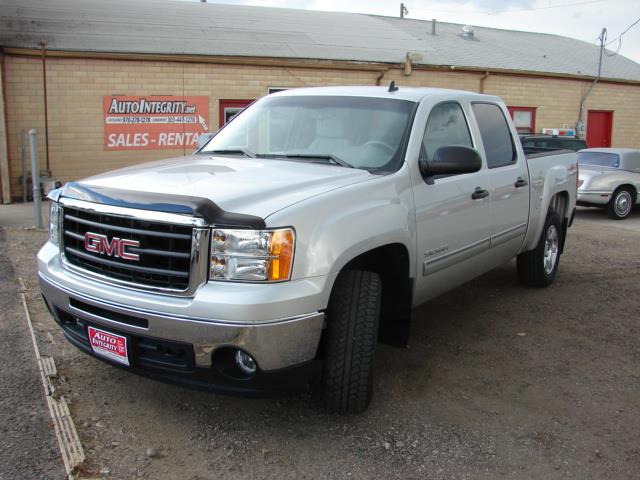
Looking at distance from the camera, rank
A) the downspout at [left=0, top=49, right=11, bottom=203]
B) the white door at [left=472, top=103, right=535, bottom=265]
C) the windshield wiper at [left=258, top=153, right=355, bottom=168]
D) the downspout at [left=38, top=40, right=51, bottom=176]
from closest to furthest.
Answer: the windshield wiper at [left=258, top=153, right=355, bottom=168] < the white door at [left=472, top=103, right=535, bottom=265] < the downspout at [left=0, top=49, right=11, bottom=203] < the downspout at [left=38, top=40, right=51, bottom=176]

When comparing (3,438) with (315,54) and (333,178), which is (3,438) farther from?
(315,54)

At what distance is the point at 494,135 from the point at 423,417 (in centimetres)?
260

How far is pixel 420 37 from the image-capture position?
65.9 ft

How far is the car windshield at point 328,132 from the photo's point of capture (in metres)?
3.96

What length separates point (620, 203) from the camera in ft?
40.0

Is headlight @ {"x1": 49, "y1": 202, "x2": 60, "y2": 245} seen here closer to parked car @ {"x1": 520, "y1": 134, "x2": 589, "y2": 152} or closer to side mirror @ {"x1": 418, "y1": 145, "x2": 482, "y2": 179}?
side mirror @ {"x1": 418, "y1": 145, "x2": 482, "y2": 179}

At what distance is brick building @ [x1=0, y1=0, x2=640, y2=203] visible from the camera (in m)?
13.1

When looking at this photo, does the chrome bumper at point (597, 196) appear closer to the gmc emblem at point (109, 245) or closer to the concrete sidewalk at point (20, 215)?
the concrete sidewalk at point (20, 215)

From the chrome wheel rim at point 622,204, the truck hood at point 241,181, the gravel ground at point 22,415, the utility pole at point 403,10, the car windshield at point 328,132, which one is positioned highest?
the utility pole at point 403,10

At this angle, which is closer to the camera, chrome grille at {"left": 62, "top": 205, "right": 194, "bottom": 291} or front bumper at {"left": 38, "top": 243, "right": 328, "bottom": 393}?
front bumper at {"left": 38, "top": 243, "right": 328, "bottom": 393}

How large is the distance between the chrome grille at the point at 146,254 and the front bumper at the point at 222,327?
0.08 meters

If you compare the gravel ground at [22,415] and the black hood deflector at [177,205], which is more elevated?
the black hood deflector at [177,205]

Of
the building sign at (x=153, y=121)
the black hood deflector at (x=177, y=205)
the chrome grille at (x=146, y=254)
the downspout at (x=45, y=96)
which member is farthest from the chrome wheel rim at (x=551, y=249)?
the downspout at (x=45, y=96)

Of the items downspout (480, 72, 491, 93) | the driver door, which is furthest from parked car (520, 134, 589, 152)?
the driver door
